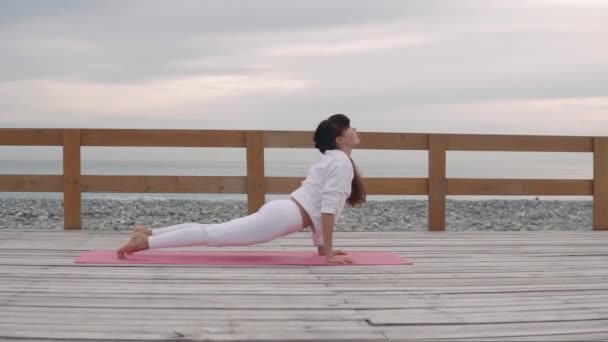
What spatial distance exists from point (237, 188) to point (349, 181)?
2459 mm

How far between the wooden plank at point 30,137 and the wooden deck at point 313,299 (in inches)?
68.8

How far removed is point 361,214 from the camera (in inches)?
604

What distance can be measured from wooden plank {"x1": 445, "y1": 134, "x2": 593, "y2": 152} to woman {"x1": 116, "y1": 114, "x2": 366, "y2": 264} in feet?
8.71

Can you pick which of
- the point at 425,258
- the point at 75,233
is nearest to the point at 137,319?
the point at 425,258

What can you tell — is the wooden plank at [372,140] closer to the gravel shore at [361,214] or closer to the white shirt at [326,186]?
the white shirt at [326,186]

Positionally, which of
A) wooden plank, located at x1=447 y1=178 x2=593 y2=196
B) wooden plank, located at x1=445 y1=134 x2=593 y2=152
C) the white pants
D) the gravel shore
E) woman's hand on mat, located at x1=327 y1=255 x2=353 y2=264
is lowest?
the gravel shore

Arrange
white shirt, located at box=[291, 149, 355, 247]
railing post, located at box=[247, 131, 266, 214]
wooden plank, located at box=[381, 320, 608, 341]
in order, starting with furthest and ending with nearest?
railing post, located at box=[247, 131, 266, 214], white shirt, located at box=[291, 149, 355, 247], wooden plank, located at box=[381, 320, 608, 341]

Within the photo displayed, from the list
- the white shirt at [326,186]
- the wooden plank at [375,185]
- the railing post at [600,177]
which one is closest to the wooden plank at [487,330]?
the white shirt at [326,186]

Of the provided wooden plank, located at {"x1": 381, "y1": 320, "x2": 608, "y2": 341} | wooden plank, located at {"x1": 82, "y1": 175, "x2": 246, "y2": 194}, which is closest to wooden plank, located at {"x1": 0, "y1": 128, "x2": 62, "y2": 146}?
wooden plank, located at {"x1": 82, "y1": 175, "x2": 246, "y2": 194}

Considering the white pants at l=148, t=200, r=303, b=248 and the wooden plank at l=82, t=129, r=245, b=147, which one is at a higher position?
the wooden plank at l=82, t=129, r=245, b=147

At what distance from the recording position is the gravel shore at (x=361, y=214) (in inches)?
516

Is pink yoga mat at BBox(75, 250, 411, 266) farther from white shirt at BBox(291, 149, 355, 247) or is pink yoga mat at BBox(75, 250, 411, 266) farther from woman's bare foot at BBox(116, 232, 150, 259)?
white shirt at BBox(291, 149, 355, 247)

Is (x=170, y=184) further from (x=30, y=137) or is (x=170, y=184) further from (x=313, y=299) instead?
(x=313, y=299)

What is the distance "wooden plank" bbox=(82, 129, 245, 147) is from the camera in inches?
284
